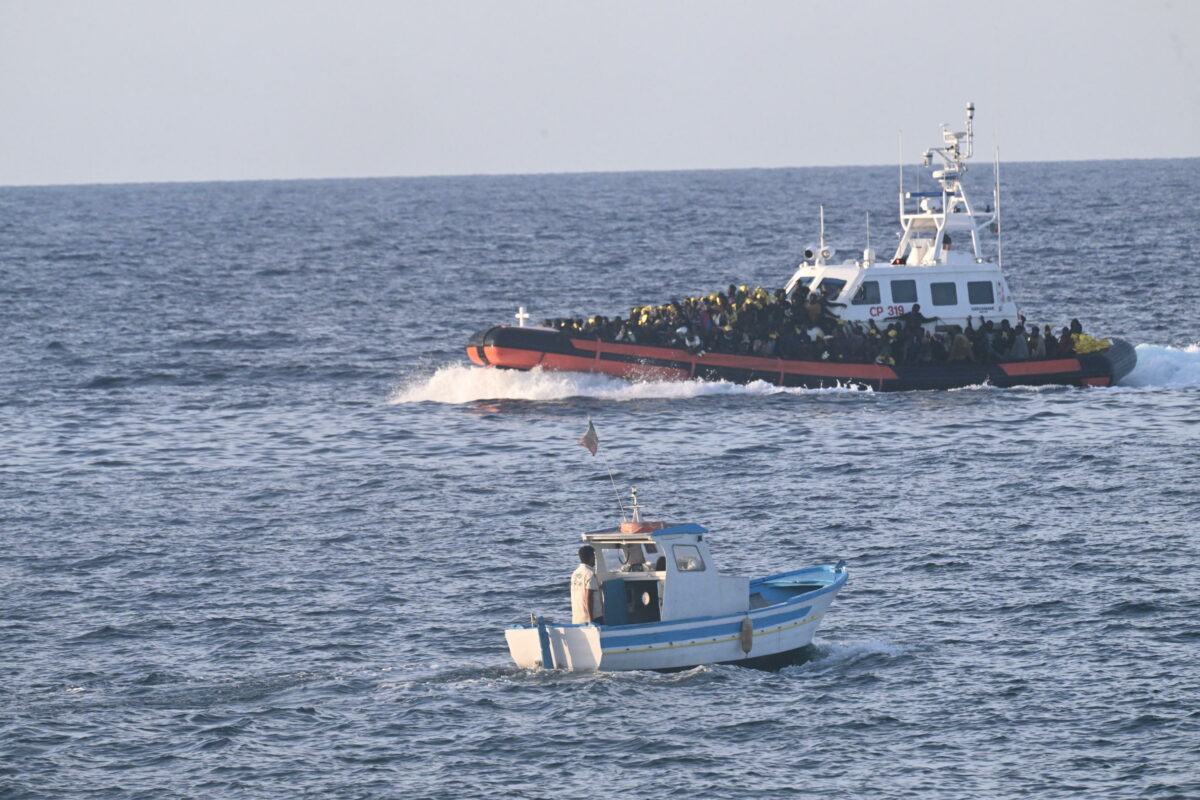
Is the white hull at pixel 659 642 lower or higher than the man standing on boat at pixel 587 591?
lower

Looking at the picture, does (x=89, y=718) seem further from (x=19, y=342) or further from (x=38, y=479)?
(x=19, y=342)

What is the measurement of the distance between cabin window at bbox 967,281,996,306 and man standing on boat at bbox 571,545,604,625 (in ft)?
86.8

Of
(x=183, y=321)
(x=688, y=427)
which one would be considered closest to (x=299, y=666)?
(x=688, y=427)

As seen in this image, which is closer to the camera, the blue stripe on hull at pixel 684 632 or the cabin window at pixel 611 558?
the blue stripe on hull at pixel 684 632

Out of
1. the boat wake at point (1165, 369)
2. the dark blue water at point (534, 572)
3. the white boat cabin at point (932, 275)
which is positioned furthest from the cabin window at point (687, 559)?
the boat wake at point (1165, 369)

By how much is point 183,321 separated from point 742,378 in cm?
3698

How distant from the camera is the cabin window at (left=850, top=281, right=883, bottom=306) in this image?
49938 millimetres

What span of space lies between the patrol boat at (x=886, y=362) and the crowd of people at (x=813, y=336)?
199 mm

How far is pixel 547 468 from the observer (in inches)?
1644

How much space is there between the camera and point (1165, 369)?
52.2 meters

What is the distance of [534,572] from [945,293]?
22.0 metres

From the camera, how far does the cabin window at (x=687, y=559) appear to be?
1056 inches

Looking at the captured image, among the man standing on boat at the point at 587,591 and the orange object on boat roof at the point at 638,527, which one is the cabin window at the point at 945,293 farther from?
the man standing on boat at the point at 587,591

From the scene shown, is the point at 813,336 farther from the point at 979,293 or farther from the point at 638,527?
the point at 638,527
